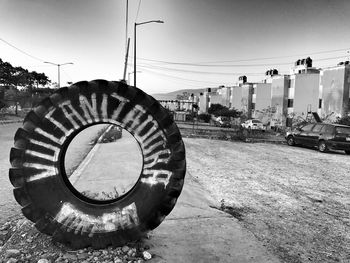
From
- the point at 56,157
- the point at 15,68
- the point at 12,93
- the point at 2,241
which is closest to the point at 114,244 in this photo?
the point at 56,157

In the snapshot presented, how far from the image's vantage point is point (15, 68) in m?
48.4

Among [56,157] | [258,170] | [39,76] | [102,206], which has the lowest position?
[258,170]

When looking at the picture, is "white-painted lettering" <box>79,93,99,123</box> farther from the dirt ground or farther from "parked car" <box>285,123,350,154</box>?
"parked car" <box>285,123,350,154</box>

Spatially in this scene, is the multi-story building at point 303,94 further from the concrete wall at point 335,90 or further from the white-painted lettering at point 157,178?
the white-painted lettering at point 157,178

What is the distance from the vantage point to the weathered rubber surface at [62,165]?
3.02 meters

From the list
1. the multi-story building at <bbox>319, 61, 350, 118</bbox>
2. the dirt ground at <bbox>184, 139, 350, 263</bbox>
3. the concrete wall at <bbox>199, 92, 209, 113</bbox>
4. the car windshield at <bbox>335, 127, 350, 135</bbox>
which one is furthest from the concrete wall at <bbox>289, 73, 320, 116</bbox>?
the concrete wall at <bbox>199, 92, 209, 113</bbox>

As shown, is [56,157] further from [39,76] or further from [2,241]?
[39,76]

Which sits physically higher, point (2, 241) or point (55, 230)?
point (55, 230)

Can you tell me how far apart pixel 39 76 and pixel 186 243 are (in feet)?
201

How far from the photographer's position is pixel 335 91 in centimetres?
A: 3606

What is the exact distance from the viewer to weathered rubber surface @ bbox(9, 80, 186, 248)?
3.02 metres

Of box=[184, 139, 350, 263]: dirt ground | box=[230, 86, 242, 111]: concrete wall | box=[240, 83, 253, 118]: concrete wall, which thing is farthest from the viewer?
box=[230, 86, 242, 111]: concrete wall

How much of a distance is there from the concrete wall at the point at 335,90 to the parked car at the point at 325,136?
2128 centimetres

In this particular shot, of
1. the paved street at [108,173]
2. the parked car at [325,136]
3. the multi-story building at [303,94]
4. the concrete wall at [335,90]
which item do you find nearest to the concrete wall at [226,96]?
the multi-story building at [303,94]
